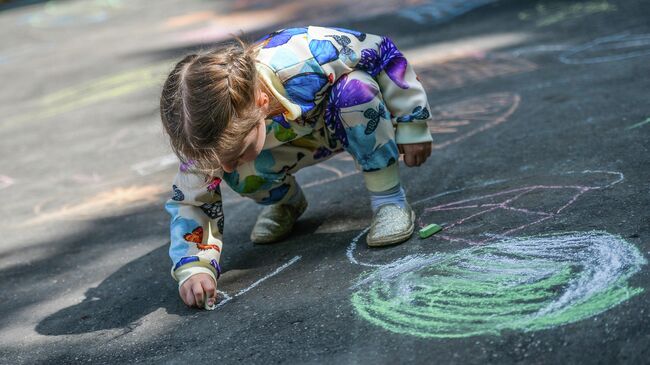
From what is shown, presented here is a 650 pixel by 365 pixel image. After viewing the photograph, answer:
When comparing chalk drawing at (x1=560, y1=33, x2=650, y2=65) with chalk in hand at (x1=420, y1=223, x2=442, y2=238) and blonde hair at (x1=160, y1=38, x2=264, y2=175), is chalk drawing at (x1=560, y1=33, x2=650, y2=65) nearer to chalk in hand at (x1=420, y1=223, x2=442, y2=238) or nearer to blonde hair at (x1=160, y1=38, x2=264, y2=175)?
chalk in hand at (x1=420, y1=223, x2=442, y2=238)

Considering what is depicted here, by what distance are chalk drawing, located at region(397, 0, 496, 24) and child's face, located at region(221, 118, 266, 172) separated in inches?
166

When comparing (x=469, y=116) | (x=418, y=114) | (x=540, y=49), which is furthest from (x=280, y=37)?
(x=540, y=49)

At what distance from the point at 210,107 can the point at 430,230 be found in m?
0.79

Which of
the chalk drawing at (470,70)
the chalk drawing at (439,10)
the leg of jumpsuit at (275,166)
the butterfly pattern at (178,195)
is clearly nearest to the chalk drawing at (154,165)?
the chalk drawing at (470,70)

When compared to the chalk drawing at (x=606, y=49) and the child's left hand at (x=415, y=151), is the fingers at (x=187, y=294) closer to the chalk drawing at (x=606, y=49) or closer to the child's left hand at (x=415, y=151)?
the child's left hand at (x=415, y=151)

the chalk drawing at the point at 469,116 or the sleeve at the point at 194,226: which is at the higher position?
the sleeve at the point at 194,226

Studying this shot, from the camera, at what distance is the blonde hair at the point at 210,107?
7.50 ft

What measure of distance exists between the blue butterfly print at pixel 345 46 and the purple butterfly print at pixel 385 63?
0.03 m

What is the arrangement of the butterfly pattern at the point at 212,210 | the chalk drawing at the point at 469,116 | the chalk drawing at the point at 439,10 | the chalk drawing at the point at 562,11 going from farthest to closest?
1. the chalk drawing at the point at 439,10
2. the chalk drawing at the point at 562,11
3. the chalk drawing at the point at 469,116
4. the butterfly pattern at the point at 212,210

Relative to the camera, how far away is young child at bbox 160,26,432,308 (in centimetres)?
233

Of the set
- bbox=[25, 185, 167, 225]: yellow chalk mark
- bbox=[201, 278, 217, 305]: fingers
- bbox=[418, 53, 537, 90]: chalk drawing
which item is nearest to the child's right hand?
bbox=[201, 278, 217, 305]: fingers

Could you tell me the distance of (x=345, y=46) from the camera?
2.71 metres

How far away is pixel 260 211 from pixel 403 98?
0.89m

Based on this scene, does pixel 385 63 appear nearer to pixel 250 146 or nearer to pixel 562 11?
pixel 250 146
